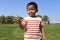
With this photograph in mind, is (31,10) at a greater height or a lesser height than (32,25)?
greater

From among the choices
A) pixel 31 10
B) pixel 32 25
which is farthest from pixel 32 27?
pixel 31 10

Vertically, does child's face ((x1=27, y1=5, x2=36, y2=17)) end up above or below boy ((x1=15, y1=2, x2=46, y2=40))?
above

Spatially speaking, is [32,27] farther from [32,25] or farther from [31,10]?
[31,10]

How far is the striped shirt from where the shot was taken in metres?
5.05

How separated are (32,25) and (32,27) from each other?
43 millimetres

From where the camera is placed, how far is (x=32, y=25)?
16.7 feet

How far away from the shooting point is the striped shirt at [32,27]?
505cm

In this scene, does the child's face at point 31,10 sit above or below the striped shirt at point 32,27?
above

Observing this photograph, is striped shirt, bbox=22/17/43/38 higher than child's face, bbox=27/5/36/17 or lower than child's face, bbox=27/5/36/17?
lower

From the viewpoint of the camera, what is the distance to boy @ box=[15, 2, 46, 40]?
505 cm

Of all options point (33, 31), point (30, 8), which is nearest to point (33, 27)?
point (33, 31)

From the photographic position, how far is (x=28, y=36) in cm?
505

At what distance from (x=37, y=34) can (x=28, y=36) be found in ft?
0.62

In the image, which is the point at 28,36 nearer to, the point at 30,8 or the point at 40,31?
the point at 40,31
